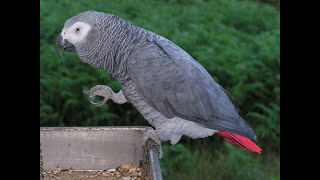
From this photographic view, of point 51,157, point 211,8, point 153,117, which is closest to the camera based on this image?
point 51,157

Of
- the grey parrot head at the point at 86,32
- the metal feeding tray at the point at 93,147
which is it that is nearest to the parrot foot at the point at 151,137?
the metal feeding tray at the point at 93,147

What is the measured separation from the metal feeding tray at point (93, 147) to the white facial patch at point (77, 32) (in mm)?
236

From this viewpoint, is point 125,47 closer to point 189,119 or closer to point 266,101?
point 189,119

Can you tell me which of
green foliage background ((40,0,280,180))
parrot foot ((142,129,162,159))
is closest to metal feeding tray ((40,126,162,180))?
parrot foot ((142,129,162,159))

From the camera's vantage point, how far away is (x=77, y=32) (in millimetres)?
1134

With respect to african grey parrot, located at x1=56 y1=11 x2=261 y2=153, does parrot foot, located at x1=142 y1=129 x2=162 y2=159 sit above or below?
below

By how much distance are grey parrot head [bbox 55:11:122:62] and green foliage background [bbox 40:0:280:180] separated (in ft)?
3.57

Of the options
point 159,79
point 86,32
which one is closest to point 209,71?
point 159,79

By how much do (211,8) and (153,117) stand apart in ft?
6.74

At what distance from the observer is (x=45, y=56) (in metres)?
2.48

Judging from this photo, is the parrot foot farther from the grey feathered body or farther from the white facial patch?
the white facial patch

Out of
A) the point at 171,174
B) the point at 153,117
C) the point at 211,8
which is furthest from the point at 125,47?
the point at 211,8

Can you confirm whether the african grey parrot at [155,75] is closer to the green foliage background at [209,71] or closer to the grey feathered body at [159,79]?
the grey feathered body at [159,79]

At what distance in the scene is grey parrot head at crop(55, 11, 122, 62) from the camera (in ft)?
3.70
